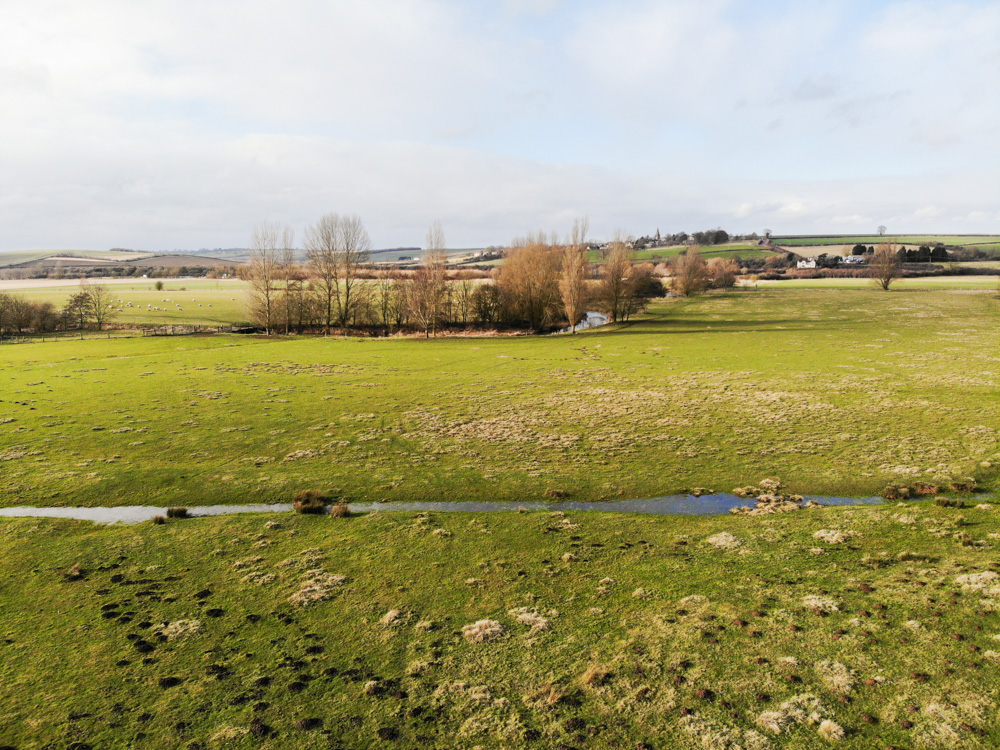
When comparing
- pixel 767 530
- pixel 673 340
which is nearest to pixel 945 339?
pixel 673 340

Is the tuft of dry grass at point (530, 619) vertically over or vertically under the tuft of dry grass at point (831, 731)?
under

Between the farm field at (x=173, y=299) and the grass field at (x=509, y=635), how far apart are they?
9373 centimetres

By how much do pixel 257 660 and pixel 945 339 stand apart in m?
70.1

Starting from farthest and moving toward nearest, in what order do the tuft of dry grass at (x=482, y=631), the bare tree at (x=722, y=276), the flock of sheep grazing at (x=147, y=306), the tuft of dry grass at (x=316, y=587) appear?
the bare tree at (x=722, y=276)
the flock of sheep grazing at (x=147, y=306)
the tuft of dry grass at (x=316, y=587)
the tuft of dry grass at (x=482, y=631)

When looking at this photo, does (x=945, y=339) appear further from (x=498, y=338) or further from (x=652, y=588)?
(x=652, y=588)

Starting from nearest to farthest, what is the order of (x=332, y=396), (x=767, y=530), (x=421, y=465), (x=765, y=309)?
1. (x=767, y=530)
2. (x=421, y=465)
3. (x=332, y=396)
4. (x=765, y=309)

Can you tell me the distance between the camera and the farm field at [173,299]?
102 metres

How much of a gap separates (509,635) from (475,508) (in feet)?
28.3

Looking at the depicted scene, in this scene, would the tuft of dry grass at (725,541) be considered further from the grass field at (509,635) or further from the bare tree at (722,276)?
the bare tree at (722,276)

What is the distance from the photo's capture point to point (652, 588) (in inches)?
569

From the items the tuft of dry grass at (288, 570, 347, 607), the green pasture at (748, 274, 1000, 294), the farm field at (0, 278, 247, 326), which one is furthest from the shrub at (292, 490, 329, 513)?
the green pasture at (748, 274, 1000, 294)

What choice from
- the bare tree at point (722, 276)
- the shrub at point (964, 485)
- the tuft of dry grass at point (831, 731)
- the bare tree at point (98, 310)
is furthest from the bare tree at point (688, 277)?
the tuft of dry grass at point (831, 731)

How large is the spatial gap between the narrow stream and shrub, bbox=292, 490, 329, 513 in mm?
522

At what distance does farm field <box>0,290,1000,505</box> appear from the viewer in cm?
2300
